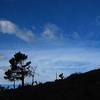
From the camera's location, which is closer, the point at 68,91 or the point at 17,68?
the point at 68,91

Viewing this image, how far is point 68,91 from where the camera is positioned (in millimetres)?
24344

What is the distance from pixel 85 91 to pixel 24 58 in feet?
157

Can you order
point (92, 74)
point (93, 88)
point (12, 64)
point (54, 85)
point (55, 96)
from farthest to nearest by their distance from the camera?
point (12, 64)
point (54, 85)
point (92, 74)
point (55, 96)
point (93, 88)

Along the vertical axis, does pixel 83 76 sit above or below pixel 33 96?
above

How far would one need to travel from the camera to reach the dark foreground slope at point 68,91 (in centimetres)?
2202

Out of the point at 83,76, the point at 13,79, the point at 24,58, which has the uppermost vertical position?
the point at 24,58

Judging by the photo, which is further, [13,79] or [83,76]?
[13,79]

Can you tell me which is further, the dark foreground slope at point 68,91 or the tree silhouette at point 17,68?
the tree silhouette at point 17,68

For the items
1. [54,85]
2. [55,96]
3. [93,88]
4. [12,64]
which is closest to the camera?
[93,88]

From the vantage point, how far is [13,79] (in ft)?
226

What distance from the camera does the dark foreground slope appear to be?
72.2 feet

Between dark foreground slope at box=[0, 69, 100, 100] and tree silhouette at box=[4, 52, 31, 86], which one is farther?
tree silhouette at box=[4, 52, 31, 86]

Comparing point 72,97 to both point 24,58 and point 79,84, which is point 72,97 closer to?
point 79,84

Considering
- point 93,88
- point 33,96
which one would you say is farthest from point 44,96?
point 93,88
